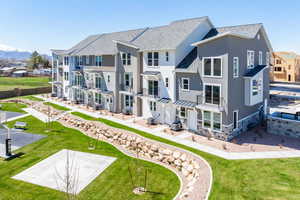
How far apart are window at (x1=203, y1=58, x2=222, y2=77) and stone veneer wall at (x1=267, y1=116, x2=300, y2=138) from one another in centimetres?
779

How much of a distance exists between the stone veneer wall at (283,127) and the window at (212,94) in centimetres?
645

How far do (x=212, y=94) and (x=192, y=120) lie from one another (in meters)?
3.90

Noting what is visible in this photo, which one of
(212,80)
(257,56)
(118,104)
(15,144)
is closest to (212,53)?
(212,80)

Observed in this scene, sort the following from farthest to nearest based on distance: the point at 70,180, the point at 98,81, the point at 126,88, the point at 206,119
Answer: the point at 98,81
the point at 126,88
the point at 206,119
the point at 70,180

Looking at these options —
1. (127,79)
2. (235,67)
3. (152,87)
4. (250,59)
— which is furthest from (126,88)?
(250,59)

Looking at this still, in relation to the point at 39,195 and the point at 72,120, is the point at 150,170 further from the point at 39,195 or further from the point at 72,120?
the point at 72,120

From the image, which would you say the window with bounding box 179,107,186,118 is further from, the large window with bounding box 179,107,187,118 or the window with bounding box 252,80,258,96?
the window with bounding box 252,80,258,96

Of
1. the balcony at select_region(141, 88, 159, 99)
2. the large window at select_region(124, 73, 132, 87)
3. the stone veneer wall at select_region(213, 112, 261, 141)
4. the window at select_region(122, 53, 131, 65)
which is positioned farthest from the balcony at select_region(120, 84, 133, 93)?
the stone veneer wall at select_region(213, 112, 261, 141)

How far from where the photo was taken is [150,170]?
17.5m

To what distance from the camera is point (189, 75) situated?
80.6ft

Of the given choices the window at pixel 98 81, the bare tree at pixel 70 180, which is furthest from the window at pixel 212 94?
the window at pixel 98 81

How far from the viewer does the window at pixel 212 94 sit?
73.0 ft

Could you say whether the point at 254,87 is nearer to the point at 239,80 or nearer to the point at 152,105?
the point at 239,80

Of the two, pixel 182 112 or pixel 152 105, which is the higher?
pixel 152 105
